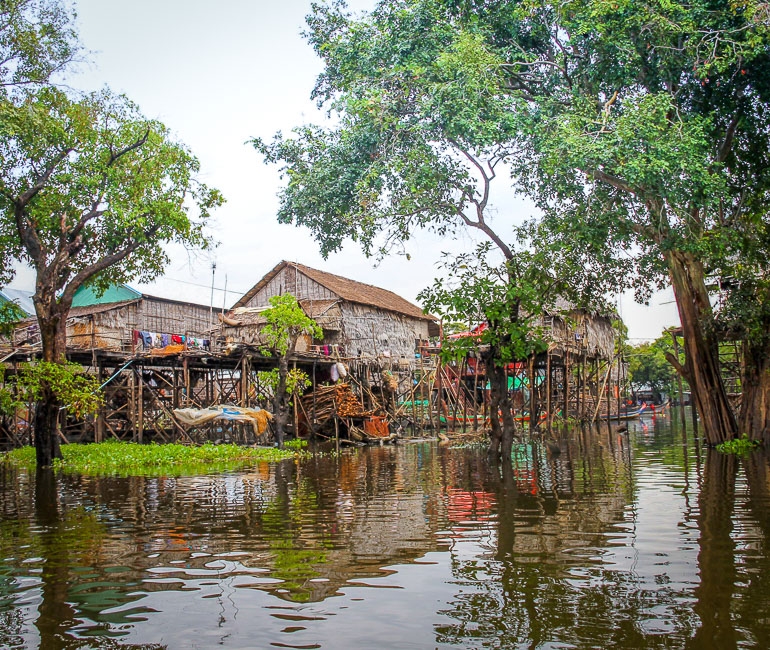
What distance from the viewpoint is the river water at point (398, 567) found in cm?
349

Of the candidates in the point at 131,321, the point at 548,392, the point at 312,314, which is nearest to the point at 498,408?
the point at 548,392

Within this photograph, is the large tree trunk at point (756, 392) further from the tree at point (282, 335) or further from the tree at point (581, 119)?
the tree at point (282, 335)

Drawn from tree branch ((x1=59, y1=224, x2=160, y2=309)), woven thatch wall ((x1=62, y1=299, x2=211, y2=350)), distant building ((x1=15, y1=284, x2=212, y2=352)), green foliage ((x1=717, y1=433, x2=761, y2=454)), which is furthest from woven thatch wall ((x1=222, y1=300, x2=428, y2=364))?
green foliage ((x1=717, y1=433, x2=761, y2=454))

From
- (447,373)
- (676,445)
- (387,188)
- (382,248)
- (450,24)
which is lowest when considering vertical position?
(676,445)

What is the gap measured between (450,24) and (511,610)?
43.2 feet

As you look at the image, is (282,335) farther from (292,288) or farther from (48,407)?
(292,288)

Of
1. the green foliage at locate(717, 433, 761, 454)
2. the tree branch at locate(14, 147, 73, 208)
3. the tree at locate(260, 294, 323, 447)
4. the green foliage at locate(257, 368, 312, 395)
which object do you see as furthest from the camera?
the green foliage at locate(257, 368, 312, 395)


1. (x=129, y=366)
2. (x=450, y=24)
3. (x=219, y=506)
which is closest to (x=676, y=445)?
(x=450, y=24)

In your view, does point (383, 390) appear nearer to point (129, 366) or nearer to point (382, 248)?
point (129, 366)

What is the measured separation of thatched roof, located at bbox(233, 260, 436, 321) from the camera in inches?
1236

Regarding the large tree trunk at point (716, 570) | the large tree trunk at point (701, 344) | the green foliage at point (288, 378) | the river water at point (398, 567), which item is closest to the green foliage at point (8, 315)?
the river water at point (398, 567)

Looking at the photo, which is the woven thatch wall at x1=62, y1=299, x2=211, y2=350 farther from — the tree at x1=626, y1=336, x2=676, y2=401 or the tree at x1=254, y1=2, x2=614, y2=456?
the tree at x1=626, y1=336, x2=676, y2=401

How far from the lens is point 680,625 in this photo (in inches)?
135

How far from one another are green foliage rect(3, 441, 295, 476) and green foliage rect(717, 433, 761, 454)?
385 inches
